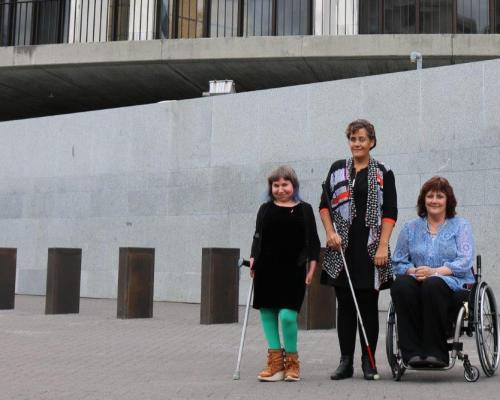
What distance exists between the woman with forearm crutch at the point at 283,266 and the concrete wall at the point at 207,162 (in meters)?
6.27

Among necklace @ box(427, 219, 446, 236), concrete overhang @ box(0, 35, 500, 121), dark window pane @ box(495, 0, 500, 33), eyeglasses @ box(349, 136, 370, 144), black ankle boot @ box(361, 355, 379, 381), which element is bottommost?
black ankle boot @ box(361, 355, 379, 381)

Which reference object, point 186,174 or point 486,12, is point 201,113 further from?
point 486,12

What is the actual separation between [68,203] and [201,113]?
11.4 ft

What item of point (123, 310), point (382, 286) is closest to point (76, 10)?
point (123, 310)

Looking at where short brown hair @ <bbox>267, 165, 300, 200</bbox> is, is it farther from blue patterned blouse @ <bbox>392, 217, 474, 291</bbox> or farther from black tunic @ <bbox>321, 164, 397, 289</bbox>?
blue patterned blouse @ <bbox>392, 217, 474, 291</bbox>

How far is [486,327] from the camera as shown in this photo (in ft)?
20.6

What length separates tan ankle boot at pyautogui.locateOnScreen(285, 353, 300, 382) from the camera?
616 cm

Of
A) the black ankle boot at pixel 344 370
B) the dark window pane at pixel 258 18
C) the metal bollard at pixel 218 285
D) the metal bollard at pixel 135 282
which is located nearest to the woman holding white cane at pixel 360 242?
the black ankle boot at pixel 344 370

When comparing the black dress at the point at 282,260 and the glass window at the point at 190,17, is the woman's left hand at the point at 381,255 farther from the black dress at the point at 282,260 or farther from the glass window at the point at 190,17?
the glass window at the point at 190,17

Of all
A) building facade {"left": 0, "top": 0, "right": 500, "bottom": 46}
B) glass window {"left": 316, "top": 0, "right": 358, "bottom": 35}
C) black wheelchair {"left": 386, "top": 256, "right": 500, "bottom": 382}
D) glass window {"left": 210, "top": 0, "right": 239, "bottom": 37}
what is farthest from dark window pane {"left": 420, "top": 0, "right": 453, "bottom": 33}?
black wheelchair {"left": 386, "top": 256, "right": 500, "bottom": 382}

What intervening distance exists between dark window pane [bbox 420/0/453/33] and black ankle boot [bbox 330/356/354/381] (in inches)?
526

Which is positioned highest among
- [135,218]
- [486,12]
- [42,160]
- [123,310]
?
[486,12]

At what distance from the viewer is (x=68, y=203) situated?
1720 centimetres

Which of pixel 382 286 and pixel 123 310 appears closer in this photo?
pixel 382 286
